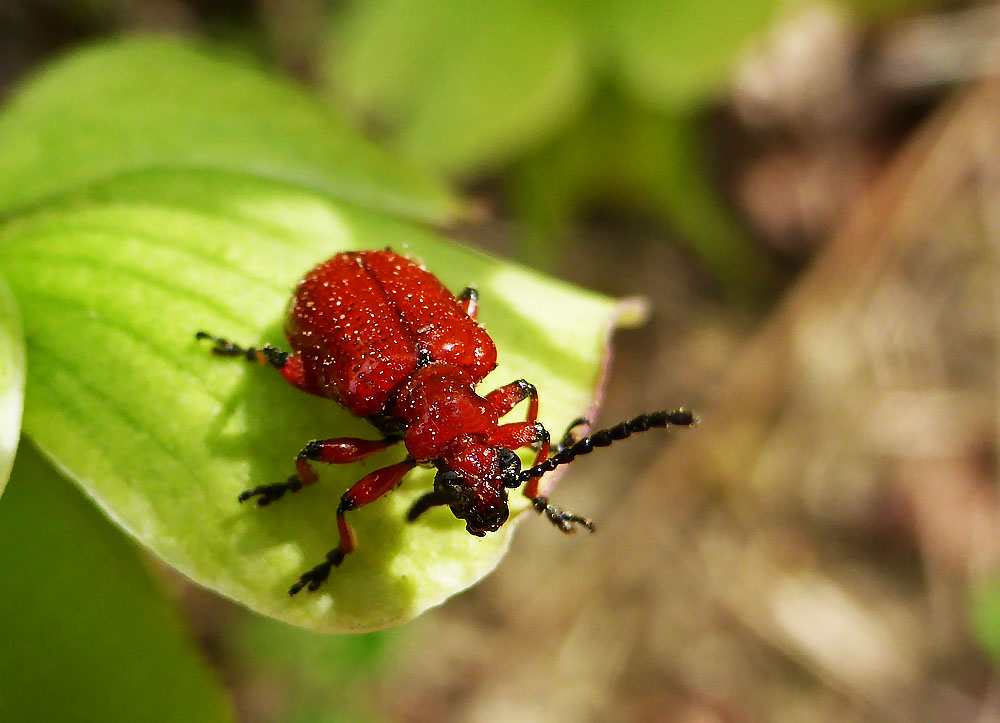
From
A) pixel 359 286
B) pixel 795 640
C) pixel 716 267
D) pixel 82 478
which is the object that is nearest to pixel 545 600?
pixel 795 640

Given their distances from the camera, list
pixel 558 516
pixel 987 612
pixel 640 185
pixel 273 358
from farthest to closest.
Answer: pixel 640 185
pixel 987 612
pixel 558 516
pixel 273 358

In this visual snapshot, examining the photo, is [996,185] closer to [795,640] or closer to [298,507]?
[795,640]

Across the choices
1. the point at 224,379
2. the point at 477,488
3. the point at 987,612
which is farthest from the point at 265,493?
the point at 987,612

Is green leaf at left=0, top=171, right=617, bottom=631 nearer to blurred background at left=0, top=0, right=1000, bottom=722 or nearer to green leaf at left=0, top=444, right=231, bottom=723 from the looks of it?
green leaf at left=0, top=444, right=231, bottom=723

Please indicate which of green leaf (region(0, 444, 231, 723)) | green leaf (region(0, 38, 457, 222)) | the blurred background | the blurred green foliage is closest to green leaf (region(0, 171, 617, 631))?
green leaf (region(0, 38, 457, 222))

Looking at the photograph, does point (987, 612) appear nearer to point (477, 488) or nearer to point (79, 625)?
point (477, 488)

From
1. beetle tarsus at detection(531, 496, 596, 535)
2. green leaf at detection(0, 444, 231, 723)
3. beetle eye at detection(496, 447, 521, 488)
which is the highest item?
beetle eye at detection(496, 447, 521, 488)

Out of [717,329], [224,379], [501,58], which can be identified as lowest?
[717,329]
